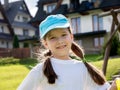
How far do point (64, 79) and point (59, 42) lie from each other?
0.28m

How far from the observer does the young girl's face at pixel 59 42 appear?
11.8 ft

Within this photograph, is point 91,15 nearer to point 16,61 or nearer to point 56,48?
point 16,61

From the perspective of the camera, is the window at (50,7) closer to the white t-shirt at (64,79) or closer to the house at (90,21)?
the house at (90,21)

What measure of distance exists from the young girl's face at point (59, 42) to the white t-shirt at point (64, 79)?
0.18 feet

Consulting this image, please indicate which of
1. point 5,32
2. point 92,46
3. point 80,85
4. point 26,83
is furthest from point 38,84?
point 5,32

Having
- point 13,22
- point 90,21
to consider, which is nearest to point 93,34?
point 90,21

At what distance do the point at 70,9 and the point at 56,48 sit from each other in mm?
34993

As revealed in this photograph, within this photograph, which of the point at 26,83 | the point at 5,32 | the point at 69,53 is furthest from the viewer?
the point at 5,32

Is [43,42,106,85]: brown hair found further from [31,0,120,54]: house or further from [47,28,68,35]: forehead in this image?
[31,0,120,54]: house

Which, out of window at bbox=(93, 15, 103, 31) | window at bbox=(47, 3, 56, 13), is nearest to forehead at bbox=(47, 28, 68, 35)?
window at bbox=(93, 15, 103, 31)

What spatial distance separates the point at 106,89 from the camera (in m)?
3.54

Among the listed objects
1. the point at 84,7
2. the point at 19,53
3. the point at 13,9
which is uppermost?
the point at 13,9

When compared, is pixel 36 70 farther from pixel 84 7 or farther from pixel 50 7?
pixel 50 7

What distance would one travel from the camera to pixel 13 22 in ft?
184
